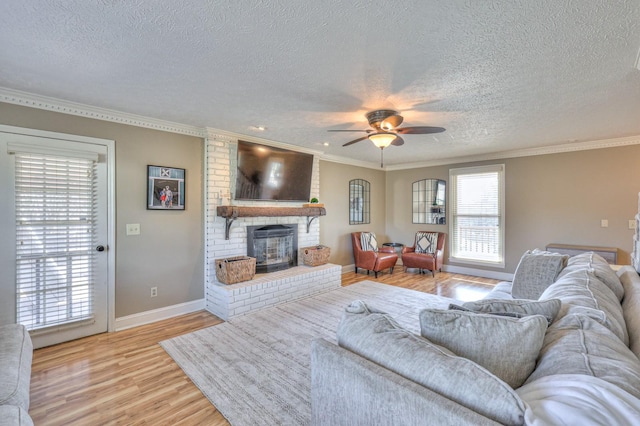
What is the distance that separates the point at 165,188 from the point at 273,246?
1.76m

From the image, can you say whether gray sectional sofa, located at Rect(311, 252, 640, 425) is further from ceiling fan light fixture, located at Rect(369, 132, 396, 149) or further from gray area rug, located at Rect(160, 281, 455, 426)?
ceiling fan light fixture, located at Rect(369, 132, 396, 149)

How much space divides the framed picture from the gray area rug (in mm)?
1569

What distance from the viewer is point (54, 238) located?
9.48 feet

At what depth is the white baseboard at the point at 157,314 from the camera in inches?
130

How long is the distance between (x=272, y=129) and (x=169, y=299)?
2535 mm

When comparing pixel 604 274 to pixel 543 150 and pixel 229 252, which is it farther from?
pixel 229 252

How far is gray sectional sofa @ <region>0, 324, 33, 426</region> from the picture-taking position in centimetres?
123

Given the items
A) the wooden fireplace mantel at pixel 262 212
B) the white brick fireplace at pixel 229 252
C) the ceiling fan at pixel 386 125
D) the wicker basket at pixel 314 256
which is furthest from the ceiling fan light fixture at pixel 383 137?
the wicker basket at pixel 314 256

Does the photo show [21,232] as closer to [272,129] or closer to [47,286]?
[47,286]

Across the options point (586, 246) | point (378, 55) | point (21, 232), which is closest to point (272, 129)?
point (378, 55)

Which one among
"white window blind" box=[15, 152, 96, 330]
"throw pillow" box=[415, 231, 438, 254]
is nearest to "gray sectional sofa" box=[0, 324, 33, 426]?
"white window blind" box=[15, 152, 96, 330]

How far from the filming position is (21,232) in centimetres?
274

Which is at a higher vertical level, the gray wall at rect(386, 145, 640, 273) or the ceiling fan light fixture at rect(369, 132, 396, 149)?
the ceiling fan light fixture at rect(369, 132, 396, 149)

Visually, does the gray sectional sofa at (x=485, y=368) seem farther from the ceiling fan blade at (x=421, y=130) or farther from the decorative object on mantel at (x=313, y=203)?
the decorative object on mantel at (x=313, y=203)
